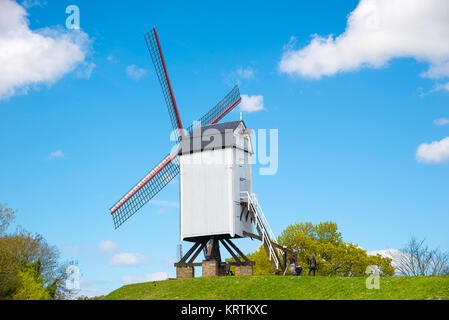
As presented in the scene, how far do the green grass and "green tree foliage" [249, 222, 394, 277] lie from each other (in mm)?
23156

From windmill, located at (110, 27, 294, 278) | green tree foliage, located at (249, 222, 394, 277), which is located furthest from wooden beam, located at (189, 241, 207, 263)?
green tree foliage, located at (249, 222, 394, 277)

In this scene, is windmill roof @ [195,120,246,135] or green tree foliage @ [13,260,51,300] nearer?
windmill roof @ [195,120,246,135]

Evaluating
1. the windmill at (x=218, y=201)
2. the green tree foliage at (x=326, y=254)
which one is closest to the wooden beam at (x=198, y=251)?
the windmill at (x=218, y=201)

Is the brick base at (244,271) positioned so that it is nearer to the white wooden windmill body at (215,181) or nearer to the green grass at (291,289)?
the white wooden windmill body at (215,181)

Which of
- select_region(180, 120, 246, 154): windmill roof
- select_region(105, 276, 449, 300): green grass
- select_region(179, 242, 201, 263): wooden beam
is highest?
select_region(180, 120, 246, 154): windmill roof

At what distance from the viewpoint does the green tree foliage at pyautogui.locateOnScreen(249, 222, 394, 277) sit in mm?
50719

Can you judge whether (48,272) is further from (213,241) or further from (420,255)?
(420,255)

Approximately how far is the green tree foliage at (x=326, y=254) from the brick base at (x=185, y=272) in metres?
18.9

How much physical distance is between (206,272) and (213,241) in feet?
6.78

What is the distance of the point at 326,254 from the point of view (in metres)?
51.3

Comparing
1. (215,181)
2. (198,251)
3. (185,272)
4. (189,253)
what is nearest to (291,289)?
(198,251)

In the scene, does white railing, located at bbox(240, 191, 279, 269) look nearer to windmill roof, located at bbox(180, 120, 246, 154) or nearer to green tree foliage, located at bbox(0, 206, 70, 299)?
windmill roof, located at bbox(180, 120, 246, 154)
